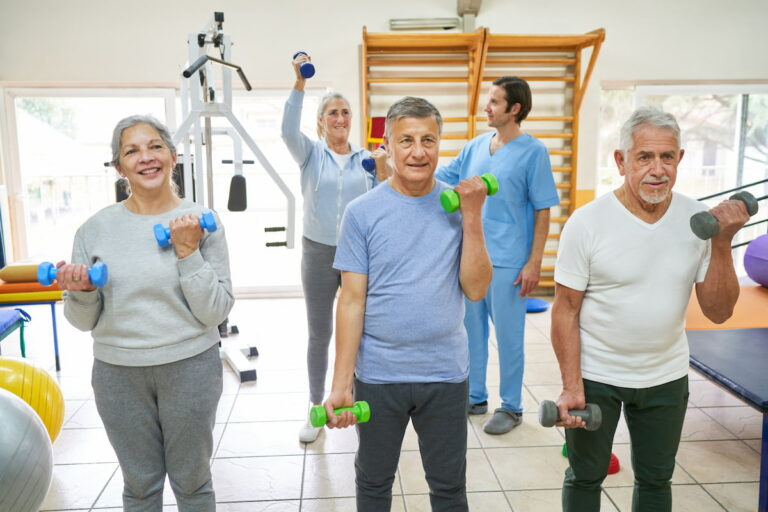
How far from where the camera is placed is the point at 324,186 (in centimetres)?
240

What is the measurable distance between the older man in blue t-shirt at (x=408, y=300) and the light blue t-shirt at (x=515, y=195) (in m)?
1.07

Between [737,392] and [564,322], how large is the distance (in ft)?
3.34

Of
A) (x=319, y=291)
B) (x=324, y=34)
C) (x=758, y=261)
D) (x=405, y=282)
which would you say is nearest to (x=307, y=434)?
(x=319, y=291)

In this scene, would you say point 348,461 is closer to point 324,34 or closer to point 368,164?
point 368,164

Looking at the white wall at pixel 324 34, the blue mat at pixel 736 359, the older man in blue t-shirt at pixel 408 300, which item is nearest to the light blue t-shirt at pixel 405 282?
the older man in blue t-shirt at pixel 408 300

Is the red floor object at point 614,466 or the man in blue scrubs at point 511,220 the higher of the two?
the man in blue scrubs at point 511,220

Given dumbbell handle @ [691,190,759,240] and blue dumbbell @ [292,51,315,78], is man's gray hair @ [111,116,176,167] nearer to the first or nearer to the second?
blue dumbbell @ [292,51,315,78]

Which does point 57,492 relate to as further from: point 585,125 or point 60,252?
point 585,125

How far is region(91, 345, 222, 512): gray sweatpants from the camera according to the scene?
149 centimetres

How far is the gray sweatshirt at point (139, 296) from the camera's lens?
57.5 inches

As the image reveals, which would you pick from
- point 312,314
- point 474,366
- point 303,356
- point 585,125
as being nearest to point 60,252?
point 303,356

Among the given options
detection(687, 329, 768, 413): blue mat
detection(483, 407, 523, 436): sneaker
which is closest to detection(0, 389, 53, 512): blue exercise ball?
detection(483, 407, 523, 436): sneaker

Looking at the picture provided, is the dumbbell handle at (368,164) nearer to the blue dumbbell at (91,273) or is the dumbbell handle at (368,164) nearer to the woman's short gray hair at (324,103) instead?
the woman's short gray hair at (324,103)

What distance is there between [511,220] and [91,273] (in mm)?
1684
